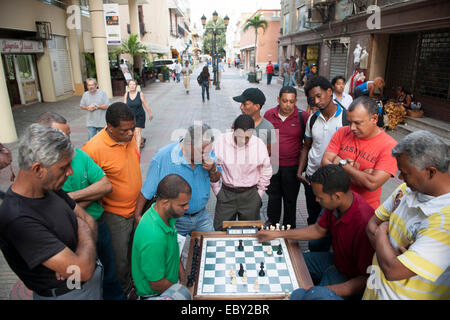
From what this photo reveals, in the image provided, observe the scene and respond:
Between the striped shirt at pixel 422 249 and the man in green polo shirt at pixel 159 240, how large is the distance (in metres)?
1.38

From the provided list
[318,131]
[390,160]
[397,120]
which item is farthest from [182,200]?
[397,120]

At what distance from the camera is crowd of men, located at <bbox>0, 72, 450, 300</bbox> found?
1.63 m

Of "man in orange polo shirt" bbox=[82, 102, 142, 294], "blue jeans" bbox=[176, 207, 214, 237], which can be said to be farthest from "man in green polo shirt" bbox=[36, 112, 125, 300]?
"blue jeans" bbox=[176, 207, 214, 237]

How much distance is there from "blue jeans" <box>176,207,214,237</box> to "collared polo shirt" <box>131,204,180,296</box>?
0.75 meters

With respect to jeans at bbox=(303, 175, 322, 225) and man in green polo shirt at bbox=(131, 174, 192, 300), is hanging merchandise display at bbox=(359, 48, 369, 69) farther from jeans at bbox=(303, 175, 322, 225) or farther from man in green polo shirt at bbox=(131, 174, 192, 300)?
man in green polo shirt at bbox=(131, 174, 192, 300)

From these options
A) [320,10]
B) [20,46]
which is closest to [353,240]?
[20,46]

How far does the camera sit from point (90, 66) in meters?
18.0

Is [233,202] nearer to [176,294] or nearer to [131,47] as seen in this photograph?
[176,294]

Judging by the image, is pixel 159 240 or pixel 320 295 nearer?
pixel 320 295

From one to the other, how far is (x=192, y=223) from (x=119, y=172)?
852 millimetres

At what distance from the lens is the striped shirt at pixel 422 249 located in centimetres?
162

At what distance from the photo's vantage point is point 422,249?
5.38 ft
